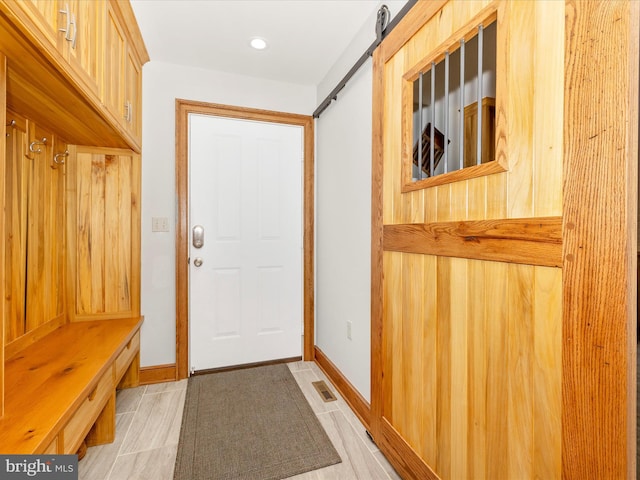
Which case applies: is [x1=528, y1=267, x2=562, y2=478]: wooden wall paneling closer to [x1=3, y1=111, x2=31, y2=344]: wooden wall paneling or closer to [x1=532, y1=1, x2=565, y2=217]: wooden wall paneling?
[x1=532, y1=1, x2=565, y2=217]: wooden wall paneling

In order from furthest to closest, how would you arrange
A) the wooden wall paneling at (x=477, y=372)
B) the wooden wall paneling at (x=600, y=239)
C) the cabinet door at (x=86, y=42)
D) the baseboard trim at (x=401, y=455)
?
the baseboard trim at (x=401, y=455), the cabinet door at (x=86, y=42), the wooden wall paneling at (x=477, y=372), the wooden wall paneling at (x=600, y=239)

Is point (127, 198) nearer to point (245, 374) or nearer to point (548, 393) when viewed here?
point (245, 374)

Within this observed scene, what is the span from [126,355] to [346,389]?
54.7 inches

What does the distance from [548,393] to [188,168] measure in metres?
2.46

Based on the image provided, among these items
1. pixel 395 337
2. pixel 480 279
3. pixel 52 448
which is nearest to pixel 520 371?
pixel 480 279

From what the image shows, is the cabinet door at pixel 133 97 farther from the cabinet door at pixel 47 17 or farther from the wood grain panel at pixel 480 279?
the wood grain panel at pixel 480 279

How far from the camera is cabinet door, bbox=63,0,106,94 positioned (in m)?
1.21

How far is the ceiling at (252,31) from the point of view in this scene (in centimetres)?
181

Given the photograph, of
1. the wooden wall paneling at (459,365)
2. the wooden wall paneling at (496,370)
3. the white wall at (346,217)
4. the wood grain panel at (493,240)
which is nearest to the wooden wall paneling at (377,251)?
the white wall at (346,217)

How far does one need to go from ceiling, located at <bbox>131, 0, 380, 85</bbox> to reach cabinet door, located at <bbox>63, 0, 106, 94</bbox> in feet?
1.55

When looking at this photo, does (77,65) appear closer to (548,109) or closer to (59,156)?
(59,156)

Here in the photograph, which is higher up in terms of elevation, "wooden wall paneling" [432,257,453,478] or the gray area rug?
"wooden wall paneling" [432,257,453,478]

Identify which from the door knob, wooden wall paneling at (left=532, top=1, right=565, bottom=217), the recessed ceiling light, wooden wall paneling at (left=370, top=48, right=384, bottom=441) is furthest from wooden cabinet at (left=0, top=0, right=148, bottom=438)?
wooden wall paneling at (left=532, top=1, right=565, bottom=217)

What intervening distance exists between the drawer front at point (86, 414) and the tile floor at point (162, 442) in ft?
0.93
